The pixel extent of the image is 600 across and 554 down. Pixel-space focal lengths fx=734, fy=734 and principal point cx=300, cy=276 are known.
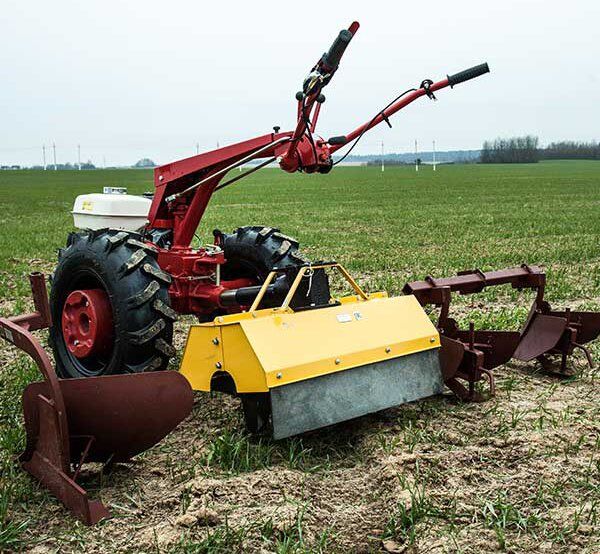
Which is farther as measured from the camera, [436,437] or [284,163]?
[284,163]

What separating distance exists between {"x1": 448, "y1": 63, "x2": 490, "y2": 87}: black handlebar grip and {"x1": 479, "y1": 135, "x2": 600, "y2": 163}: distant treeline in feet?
303

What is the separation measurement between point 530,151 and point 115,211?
306 feet

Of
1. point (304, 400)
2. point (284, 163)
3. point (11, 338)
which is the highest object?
point (284, 163)

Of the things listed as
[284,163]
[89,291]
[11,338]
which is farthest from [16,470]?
[284,163]

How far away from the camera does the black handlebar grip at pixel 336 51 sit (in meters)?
3.98

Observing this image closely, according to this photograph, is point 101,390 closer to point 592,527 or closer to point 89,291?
point 89,291

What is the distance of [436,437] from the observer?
3.93 meters

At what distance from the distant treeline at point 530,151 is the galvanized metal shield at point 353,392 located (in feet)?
304

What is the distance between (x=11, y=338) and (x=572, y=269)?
26.4 feet

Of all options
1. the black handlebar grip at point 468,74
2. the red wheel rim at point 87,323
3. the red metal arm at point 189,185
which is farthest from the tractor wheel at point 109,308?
the black handlebar grip at point 468,74

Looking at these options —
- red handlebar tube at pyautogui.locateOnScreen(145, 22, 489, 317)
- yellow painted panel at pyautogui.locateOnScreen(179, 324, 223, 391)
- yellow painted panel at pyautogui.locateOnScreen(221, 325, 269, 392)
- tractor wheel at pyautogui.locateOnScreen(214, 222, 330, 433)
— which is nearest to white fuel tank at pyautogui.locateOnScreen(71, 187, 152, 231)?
red handlebar tube at pyautogui.locateOnScreen(145, 22, 489, 317)

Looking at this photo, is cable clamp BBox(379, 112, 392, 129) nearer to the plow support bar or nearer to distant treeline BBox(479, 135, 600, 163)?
the plow support bar

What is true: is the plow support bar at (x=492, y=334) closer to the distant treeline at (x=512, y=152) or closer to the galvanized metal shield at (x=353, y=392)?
the galvanized metal shield at (x=353, y=392)

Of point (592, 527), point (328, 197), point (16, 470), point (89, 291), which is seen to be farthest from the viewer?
point (328, 197)
